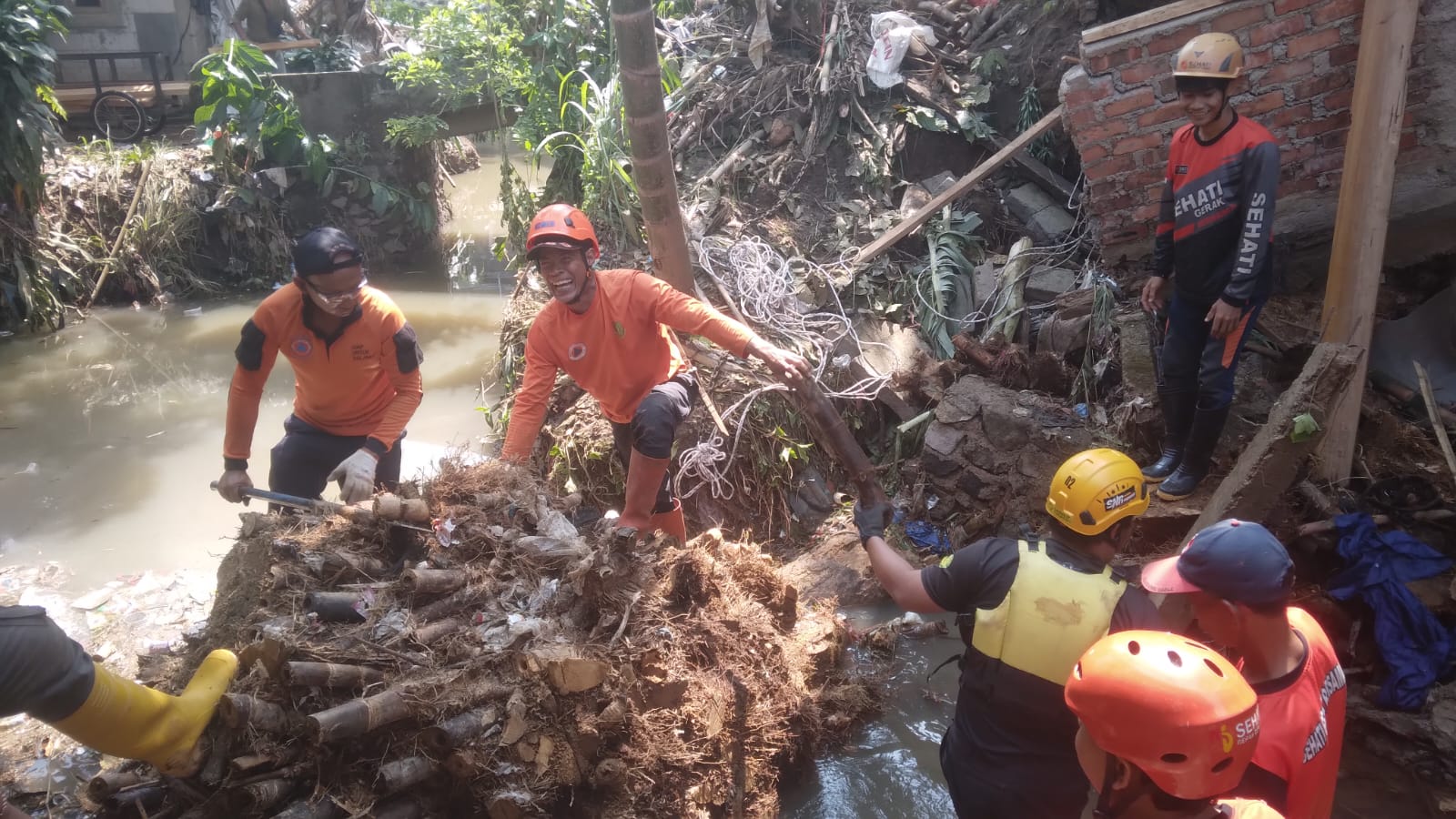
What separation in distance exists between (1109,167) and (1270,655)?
377 centimetres

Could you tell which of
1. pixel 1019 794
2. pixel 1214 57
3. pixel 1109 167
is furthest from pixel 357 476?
pixel 1109 167

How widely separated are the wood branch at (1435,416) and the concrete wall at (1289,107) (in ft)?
2.62

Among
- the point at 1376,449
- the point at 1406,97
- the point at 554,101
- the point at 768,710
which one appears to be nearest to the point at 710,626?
the point at 768,710

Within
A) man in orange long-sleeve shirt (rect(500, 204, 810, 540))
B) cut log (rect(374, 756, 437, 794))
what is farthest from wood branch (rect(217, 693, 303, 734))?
man in orange long-sleeve shirt (rect(500, 204, 810, 540))

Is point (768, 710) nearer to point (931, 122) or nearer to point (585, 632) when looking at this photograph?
point (585, 632)

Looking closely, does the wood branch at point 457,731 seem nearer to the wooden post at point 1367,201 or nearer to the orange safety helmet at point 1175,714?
the orange safety helmet at point 1175,714

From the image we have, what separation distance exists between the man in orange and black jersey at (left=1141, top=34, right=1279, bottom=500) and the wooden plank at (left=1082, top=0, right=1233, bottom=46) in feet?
3.69

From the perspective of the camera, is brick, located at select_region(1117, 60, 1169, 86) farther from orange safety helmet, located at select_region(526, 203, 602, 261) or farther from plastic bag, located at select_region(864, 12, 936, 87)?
orange safety helmet, located at select_region(526, 203, 602, 261)

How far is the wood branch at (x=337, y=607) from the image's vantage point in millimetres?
2963

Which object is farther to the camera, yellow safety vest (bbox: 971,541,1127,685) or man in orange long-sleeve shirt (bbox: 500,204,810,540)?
man in orange long-sleeve shirt (bbox: 500,204,810,540)

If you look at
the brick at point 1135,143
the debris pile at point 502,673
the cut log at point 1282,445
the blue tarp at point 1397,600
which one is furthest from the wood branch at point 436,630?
the brick at point 1135,143

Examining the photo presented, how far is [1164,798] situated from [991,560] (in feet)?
2.53

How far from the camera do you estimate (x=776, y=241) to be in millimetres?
6277

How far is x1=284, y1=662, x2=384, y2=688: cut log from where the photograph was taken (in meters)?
2.62
